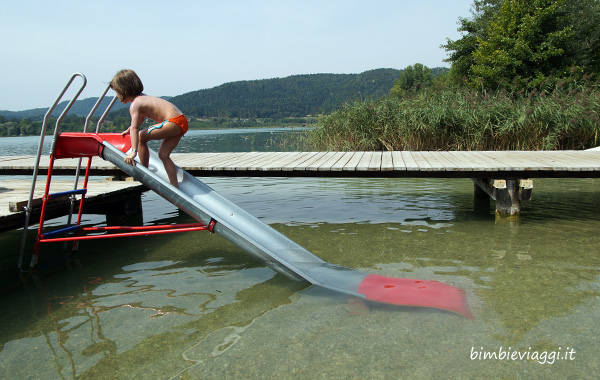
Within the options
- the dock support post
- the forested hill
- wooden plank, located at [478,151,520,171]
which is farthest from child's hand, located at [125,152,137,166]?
the forested hill

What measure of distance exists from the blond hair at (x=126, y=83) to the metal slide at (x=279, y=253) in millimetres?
585

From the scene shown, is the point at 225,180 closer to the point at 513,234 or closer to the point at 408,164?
the point at 408,164

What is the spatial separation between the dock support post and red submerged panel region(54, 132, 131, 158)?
504cm

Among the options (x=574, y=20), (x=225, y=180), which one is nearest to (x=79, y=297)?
(x=225, y=180)

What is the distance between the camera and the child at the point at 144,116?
4.36m

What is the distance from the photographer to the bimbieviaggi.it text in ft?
9.25

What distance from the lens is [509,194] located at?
6.71 meters

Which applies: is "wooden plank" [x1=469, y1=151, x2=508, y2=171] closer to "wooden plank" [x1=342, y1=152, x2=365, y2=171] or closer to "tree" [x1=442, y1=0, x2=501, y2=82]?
"wooden plank" [x1=342, y1=152, x2=365, y2=171]

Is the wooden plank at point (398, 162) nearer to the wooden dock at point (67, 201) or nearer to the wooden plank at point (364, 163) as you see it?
the wooden plank at point (364, 163)

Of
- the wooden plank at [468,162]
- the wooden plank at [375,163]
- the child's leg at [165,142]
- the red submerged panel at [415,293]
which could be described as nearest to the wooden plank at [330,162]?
the wooden plank at [375,163]

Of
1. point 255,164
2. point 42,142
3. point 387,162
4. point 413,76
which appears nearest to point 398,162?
point 387,162

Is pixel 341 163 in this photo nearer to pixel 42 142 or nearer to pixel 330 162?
pixel 330 162

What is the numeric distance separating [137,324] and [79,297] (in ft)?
3.15

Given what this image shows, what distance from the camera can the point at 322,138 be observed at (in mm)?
12789
